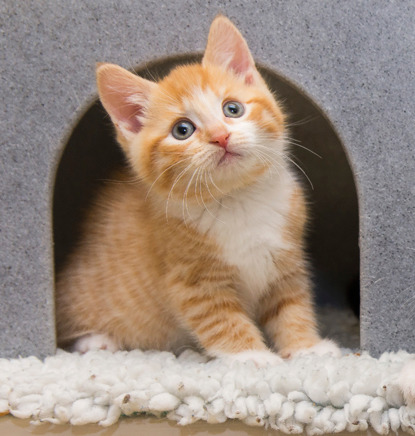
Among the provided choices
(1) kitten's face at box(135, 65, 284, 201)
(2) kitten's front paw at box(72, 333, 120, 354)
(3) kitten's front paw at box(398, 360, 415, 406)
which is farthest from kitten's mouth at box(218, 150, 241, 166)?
(2) kitten's front paw at box(72, 333, 120, 354)

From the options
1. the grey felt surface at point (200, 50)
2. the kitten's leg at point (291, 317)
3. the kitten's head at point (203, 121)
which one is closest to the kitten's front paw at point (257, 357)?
the kitten's leg at point (291, 317)

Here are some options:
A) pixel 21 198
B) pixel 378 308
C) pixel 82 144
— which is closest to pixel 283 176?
pixel 378 308

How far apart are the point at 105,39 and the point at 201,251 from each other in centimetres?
58

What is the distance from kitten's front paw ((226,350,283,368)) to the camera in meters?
1.13

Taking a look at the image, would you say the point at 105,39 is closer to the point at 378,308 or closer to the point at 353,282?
the point at 378,308

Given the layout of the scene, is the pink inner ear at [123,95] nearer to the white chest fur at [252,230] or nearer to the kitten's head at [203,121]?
the kitten's head at [203,121]

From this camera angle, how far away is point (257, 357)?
→ 45.2 inches

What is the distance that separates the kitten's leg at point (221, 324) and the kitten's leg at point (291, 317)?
92mm

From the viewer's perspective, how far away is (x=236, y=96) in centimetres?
120

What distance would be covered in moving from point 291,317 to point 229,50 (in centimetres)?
69

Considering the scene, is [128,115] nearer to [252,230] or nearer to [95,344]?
[252,230]

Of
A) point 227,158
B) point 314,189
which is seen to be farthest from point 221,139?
point 314,189

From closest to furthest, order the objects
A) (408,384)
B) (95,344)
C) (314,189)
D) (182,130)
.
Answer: (408,384) → (182,130) → (95,344) → (314,189)

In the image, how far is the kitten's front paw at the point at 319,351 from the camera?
1196 mm
